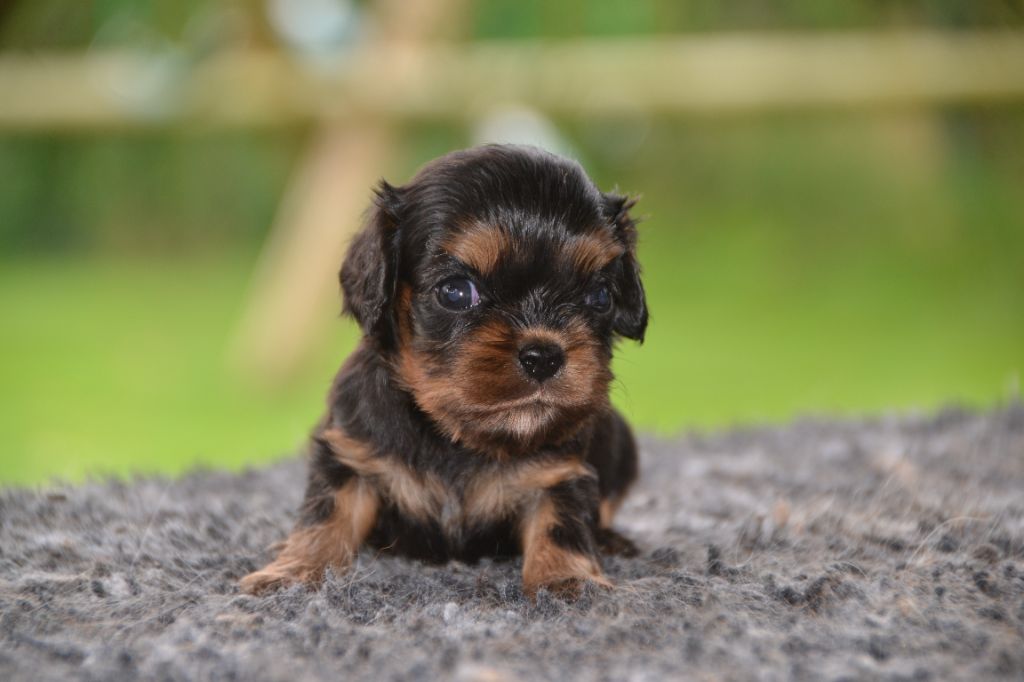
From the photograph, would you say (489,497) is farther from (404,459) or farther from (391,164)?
(391,164)

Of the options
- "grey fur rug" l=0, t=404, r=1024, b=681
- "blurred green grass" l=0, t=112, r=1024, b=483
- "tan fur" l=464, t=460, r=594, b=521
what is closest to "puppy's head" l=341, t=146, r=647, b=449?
"tan fur" l=464, t=460, r=594, b=521

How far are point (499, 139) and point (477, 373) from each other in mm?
3888

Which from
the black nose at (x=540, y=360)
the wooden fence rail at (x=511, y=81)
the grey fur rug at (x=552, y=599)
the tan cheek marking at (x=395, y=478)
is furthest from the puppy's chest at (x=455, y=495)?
the wooden fence rail at (x=511, y=81)

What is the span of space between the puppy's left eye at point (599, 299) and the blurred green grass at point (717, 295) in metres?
2.89

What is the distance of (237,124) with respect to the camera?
6.79 m

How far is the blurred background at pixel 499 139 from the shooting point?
5.51m

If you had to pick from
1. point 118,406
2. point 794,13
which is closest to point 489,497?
point 118,406

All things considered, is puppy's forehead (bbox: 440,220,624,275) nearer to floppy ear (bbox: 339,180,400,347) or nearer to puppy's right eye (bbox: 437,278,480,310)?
puppy's right eye (bbox: 437,278,480,310)

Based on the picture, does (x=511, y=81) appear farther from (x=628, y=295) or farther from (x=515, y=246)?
(x=515, y=246)

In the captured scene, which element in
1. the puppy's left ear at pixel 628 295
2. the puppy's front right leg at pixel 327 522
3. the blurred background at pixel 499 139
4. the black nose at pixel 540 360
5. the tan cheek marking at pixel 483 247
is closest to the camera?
the black nose at pixel 540 360

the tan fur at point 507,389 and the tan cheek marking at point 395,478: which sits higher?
the tan fur at point 507,389

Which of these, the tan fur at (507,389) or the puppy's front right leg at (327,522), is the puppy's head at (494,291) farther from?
the puppy's front right leg at (327,522)

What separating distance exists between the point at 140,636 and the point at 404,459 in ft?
2.28

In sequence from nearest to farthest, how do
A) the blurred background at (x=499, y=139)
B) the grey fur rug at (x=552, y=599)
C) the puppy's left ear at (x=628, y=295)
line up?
the grey fur rug at (x=552, y=599), the puppy's left ear at (x=628, y=295), the blurred background at (x=499, y=139)
